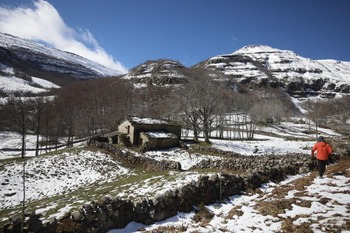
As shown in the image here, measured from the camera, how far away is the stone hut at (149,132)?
36.8 metres

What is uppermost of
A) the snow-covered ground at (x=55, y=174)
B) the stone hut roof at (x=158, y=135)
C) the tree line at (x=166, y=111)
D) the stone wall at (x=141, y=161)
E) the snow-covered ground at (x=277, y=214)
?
the tree line at (x=166, y=111)

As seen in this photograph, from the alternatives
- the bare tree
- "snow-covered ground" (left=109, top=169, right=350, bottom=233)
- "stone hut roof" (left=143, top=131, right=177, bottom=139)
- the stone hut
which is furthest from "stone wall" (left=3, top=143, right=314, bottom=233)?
the bare tree

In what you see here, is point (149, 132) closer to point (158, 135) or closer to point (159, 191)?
point (158, 135)

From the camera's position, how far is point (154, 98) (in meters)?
138

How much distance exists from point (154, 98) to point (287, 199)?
424 ft

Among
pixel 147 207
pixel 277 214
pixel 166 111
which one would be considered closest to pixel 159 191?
pixel 147 207

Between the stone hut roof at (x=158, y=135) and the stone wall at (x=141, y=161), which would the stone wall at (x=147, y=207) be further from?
the stone hut roof at (x=158, y=135)

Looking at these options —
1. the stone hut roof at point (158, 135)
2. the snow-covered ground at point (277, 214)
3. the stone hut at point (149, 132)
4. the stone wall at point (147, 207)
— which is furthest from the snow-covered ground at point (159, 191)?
the stone hut roof at point (158, 135)

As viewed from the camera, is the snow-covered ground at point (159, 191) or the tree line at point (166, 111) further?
the tree line at point (166, 111)

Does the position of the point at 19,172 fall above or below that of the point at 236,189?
below

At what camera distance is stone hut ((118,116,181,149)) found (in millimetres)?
36781

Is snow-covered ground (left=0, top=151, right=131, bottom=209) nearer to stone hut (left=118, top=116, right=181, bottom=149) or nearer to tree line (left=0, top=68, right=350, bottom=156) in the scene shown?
tree line (left=0, top=68, right=350, bottom=156)

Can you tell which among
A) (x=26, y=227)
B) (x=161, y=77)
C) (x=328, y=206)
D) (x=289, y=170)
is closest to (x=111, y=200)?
(x=26, y=227)

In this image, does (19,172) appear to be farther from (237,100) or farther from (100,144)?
(237,100)
